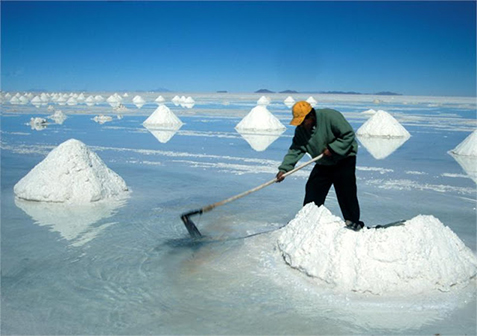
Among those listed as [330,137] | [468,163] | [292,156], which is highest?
[330,137]

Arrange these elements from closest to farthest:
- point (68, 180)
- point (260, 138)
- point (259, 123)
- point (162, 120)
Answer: point (68, 180) < point (260, 138) < point (259, 123) < point (162, 120)

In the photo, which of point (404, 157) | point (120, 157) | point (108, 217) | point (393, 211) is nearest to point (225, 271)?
point (108, 217)

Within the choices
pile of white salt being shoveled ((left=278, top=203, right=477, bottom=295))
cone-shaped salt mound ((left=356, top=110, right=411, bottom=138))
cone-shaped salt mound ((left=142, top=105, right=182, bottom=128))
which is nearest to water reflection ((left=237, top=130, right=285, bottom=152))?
cone-shaped salt mound ((left=356, top=110, right=411, bottom=138))

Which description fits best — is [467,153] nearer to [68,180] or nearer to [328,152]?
[328,152]

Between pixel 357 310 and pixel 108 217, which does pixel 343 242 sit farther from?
pixel 108 217

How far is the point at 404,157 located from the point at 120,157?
17.3 ft

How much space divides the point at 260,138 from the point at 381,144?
Result: 3100 millimetres

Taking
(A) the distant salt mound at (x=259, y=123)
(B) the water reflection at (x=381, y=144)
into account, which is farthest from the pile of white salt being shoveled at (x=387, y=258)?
(A) the distant salt mound at (x=259, y=123)

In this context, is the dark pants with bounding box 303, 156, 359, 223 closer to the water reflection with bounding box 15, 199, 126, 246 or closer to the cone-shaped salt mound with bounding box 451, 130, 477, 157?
the water reflection with bounding box 15, 199, 126, 246

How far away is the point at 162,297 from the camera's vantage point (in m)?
2.40

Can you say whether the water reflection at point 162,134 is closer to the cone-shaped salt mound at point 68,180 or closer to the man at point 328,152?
the cone-shaped salt mound at point 68,180

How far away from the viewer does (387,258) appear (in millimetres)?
2479

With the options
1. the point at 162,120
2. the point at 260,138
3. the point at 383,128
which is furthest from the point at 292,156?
the point at 162,120

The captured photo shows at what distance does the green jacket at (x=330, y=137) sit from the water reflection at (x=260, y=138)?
5763 mm
